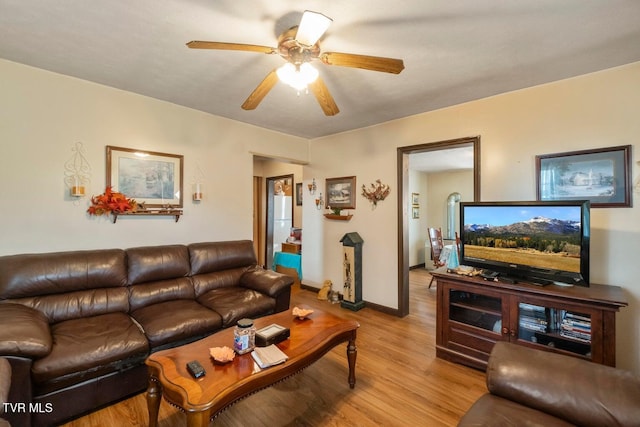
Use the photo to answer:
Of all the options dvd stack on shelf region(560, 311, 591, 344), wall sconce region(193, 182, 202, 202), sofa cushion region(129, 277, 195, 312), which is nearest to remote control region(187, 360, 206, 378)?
sofa cushion region(129, 277, 195, 312)

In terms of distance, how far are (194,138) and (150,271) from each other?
160cm

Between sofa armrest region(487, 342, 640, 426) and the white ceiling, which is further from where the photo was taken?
the white ceiling

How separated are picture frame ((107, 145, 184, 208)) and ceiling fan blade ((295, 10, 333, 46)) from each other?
2211 mm

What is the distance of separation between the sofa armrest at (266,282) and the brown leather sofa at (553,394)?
1956 mm

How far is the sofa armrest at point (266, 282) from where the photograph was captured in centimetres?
290

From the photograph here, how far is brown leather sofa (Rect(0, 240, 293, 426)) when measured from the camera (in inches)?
64.9

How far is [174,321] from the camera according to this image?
219 centimetres

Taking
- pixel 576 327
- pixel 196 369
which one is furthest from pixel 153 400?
pixel 576 327

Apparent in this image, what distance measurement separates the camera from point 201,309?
2459 millimetres

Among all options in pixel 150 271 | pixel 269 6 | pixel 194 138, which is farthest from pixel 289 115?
pixel 150 271

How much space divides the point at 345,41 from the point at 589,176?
230cm

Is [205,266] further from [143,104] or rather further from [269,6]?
[269,6]

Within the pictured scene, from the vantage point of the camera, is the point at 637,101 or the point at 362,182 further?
the point at 362,182

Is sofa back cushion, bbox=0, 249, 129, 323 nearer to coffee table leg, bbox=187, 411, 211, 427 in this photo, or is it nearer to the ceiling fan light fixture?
coffee table leg, bbox=187, 411, 211, 427
